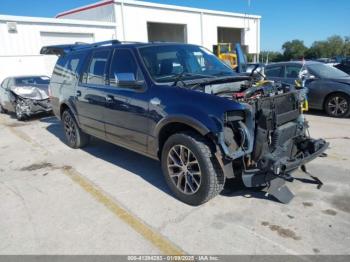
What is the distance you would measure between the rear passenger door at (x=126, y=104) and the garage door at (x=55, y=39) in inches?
527

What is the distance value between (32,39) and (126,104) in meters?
13.9

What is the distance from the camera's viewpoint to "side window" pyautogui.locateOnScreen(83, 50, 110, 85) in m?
4.95

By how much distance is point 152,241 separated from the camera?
10.3ft

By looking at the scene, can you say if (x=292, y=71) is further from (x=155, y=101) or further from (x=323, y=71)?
(x=155, y=101)

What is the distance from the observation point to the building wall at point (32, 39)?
15.1m

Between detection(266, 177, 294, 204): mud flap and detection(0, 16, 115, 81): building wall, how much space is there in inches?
596

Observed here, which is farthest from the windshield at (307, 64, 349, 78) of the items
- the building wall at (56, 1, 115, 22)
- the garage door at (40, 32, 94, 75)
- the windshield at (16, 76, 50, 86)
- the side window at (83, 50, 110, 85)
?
the building wall at (56, 1, 115, 22)

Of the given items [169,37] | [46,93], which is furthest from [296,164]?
[169,37]

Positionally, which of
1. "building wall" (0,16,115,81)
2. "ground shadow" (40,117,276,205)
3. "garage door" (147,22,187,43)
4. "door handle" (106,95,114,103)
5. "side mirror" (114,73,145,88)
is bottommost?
"ground shadow" (40,117,276,205)

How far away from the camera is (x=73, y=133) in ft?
A: 21.2

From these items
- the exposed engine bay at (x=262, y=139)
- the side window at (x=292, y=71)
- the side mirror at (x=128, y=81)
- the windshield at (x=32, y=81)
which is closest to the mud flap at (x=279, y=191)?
the exposed engine bay at (x=262, y=139)

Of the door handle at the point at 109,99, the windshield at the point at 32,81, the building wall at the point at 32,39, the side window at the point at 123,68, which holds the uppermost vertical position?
the building wall at the point at 32,39

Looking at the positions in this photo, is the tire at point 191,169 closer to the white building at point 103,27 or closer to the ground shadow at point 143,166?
the ground shadow at point 143,166

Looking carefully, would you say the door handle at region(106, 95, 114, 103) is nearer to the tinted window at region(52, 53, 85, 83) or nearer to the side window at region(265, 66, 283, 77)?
the tinted window at region(52, 53, 85, 83)
